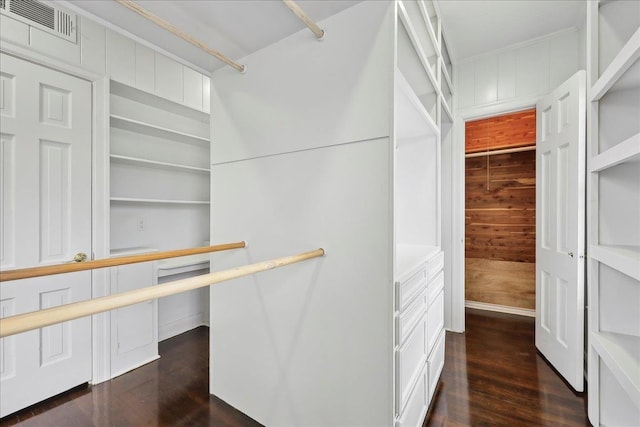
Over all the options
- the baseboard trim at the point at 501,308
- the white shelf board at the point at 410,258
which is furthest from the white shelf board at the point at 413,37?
the baseboard trim at the point at 501,308

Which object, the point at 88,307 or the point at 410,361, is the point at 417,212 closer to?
the point at 410,361

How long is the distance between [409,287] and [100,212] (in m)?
2.16

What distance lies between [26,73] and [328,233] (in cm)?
213

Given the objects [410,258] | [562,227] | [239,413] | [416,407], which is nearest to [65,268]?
[239,413]

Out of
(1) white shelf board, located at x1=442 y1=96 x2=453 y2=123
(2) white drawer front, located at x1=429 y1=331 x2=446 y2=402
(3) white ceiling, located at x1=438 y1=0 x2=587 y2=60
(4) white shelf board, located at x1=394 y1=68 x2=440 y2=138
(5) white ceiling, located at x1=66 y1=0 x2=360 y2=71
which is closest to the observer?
(5) white ceiling, located at x1=66 y1=0 x2=360 y2=71

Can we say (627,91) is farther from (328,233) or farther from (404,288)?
(328,233)

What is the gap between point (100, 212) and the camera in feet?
6.99

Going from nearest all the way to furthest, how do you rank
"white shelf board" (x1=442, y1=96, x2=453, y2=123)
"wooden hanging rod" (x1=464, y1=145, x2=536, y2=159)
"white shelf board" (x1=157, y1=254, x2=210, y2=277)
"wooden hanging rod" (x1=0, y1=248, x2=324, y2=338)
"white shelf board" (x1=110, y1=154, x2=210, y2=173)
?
"wooden hanging rod" (x1=0, y1=248, x2=324, y2=338), "white shelf board" (x1=110, y1=154, x2=210, y2=173), "white shelf board" (x1=442, y1=96, x2=453, y2=123), "white shelf board" (x1=157, y1=254, x2=210, y2=277), "wooden hanging rod" (x1=464, y1=145, x2=536, y2=159)

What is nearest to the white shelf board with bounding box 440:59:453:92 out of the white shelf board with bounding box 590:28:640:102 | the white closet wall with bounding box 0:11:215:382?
the white shelf board with bounding box 590:28:640:102

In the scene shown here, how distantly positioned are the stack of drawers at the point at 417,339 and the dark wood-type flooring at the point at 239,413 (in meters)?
0.23

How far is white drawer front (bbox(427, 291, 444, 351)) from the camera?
1771 mm

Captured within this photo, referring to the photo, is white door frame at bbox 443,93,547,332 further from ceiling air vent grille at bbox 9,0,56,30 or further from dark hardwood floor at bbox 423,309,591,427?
ceiling air vent grille at bbox 9,0,56,30

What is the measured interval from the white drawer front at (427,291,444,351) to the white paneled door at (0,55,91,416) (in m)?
2.28

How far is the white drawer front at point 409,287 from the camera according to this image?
3.95 ft
